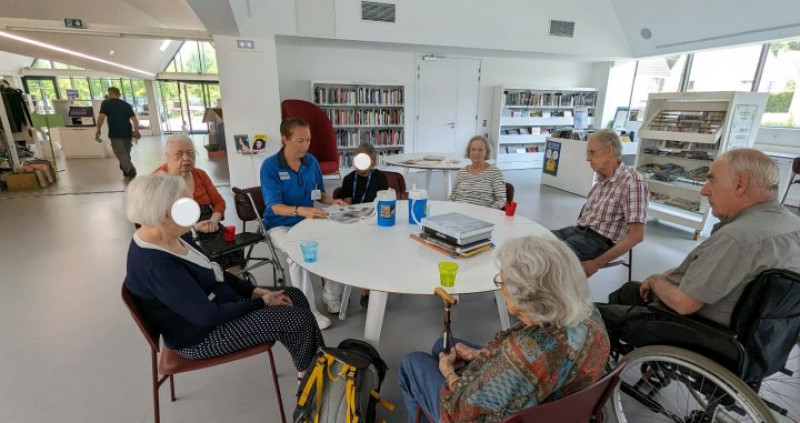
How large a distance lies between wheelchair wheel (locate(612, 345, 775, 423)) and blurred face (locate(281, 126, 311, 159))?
6.69ft

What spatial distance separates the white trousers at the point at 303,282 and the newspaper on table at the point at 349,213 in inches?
12.6

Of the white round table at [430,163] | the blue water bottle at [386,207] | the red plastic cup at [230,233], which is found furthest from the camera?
the white round table at [430,163]

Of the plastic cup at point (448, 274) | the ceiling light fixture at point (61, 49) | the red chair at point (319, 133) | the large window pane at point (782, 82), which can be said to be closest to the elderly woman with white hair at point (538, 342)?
the plastic cup at point (448, 274)

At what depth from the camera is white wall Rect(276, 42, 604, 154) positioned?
20.6 feet

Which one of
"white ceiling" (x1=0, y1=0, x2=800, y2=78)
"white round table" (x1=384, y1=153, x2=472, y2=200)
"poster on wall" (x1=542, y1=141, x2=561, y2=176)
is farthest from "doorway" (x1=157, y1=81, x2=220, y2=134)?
"poster on wall" (x1=542, y1=141, x2=561, y2=176)

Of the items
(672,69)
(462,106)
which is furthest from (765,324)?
(672,69)

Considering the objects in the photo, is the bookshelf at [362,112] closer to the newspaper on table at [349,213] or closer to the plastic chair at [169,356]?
the newspaper on table at [349,213]

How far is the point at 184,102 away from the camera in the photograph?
15195 millimetres

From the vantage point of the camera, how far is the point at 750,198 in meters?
1.40

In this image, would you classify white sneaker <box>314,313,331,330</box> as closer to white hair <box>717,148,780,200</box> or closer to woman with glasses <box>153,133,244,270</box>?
woman with glasses <box>153,133,244,270</box>

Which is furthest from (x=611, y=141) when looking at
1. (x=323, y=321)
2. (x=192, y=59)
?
(x=192, y=59)

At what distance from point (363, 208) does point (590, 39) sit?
648 cm

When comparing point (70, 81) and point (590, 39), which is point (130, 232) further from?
point (70, 81)

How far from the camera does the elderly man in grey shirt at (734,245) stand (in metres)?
1.26
